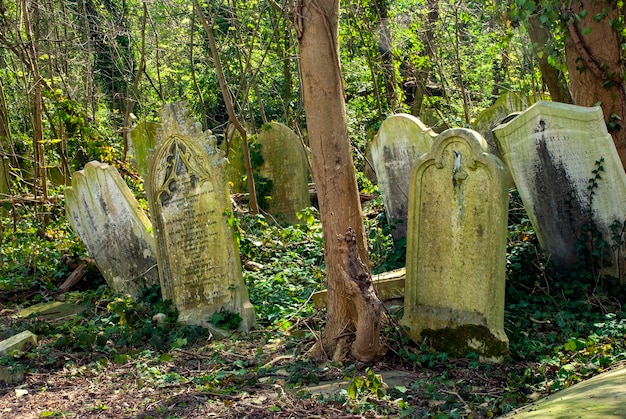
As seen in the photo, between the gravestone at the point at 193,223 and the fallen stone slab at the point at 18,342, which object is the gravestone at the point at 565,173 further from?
the fallen stone slab at the point at 18,342

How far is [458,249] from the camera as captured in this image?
18.4 ft

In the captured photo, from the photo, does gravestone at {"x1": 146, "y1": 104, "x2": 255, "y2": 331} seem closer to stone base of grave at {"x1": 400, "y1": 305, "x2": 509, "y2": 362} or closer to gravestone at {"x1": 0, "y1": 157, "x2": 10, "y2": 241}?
stone base of grave at {"x1": 400, "y1": 305, "x2": 509, "y2": 362}

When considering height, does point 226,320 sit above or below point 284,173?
below

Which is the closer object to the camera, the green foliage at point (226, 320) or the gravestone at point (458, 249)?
the gravestone at point (458, 249)

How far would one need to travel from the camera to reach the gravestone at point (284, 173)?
36.9 feet

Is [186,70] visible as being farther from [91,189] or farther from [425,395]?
[425,395]

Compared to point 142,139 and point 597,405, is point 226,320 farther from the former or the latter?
point 142,139

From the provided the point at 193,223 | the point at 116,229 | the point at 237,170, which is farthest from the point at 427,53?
the point at 193,223

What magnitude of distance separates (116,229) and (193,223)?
180 centimetres

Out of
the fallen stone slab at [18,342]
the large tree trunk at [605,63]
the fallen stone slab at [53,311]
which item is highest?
the large tree trunk at [605,63]

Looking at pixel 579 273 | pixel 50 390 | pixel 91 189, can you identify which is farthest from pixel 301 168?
pixel 50 390

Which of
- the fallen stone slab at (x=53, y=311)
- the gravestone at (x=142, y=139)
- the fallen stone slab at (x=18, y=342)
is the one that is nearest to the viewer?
the fallen stone slab at (x=18, y=342)

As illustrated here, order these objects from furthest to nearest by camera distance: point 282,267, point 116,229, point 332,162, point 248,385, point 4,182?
point 4,182
point 116,229
point 282,267
point 332,162
point 248,385

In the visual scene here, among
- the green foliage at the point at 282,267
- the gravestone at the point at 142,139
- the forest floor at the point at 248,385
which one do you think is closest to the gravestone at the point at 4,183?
the gravestone at the point at 142,139
